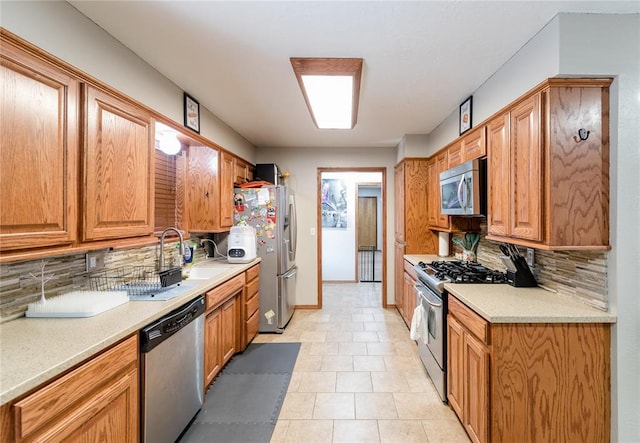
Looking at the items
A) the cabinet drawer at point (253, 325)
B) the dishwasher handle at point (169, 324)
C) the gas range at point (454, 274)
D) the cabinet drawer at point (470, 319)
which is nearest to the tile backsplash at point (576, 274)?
the gas range at point (454, 274)

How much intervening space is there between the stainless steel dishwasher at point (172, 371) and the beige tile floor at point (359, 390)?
2.04ft

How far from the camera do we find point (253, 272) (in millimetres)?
3289

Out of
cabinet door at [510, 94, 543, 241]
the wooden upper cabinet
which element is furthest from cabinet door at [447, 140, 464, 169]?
the wooden upper cabinet

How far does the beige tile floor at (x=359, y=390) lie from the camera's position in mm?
1920

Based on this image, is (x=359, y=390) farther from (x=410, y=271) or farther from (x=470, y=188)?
(x=470, y=188)

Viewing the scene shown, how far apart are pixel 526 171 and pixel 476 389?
134 centimetres

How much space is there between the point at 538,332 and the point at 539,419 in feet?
1.50

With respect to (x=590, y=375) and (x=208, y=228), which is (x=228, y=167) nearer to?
(x=208, y=228)

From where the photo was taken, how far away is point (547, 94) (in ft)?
5.26

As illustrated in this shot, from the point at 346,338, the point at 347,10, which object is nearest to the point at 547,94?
the point at 347,10

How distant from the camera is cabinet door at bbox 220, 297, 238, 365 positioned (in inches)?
103

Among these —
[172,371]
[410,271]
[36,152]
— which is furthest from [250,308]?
[36,152]

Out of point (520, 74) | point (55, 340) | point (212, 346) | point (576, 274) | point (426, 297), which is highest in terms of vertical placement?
point (520, 74)

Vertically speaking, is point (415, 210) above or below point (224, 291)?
above
